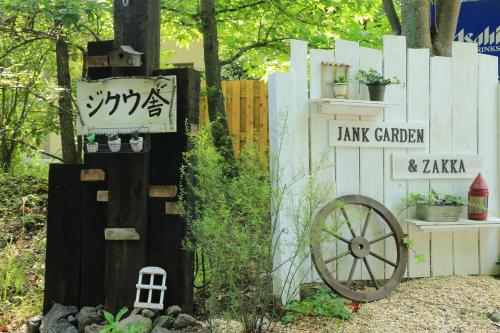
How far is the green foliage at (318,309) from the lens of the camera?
366 centimetres

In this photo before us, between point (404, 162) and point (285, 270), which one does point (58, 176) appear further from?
point (404, 162)

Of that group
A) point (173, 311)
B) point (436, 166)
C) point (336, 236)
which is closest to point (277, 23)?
point (436, 166)

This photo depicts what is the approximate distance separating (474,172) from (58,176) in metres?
3.41

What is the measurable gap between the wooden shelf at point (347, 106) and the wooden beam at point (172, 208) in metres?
1.26

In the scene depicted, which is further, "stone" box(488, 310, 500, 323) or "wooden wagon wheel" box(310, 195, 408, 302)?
"wooden wagon wheel" box(310, 195, 408, 302)

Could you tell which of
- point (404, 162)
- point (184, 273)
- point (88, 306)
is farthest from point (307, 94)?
point (88, 306)

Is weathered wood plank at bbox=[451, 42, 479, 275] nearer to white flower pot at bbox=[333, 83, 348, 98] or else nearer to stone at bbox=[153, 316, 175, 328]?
white flower pot at bbox=[333, 83, 348, 98]

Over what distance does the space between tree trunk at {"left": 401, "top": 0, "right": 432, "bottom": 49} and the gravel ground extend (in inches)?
87.1

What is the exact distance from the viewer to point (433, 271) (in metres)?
4.60

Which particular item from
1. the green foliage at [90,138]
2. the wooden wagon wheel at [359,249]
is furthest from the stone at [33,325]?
the wooden wagon wheel at [359,249]

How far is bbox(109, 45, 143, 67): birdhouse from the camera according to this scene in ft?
12.6

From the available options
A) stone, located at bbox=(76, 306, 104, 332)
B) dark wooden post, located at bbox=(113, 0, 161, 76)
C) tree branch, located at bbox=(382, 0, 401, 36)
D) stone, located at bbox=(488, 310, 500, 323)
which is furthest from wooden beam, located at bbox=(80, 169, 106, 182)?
tree branch, located at bbox=(382, 0, 401, 36)

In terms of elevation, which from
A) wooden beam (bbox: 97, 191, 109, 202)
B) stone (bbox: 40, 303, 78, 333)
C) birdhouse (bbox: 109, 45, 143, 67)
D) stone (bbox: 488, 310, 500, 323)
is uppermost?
birdhouse (bbox: 109, 45, 143, 67)

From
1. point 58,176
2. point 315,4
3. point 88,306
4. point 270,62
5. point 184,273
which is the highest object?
point 315,4
